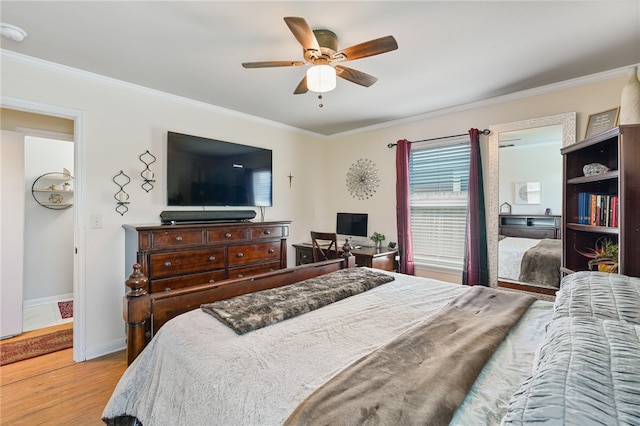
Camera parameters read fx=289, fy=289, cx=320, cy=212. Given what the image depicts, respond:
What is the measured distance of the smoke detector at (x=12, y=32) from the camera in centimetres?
193

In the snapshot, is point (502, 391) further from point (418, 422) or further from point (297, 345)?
point (297, 345)

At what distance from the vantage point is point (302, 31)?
1.62 m

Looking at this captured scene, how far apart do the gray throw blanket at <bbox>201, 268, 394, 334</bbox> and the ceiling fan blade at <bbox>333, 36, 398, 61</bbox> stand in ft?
4.93

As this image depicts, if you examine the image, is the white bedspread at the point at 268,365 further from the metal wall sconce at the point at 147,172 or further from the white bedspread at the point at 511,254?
the metal wall sconce at the point at 147,172

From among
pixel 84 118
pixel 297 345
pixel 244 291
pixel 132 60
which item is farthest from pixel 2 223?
pixel 297 345

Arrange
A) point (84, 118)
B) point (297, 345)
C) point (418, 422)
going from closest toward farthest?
point (418, 422) < point (297, 345) < point (84, 118)

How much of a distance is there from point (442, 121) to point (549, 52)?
1.38 meters

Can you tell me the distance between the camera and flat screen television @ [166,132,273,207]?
3.07 metres

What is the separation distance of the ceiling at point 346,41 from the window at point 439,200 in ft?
2.47

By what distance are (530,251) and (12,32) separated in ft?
15.2

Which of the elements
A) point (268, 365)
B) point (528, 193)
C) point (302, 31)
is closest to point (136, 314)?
point (268, 365)

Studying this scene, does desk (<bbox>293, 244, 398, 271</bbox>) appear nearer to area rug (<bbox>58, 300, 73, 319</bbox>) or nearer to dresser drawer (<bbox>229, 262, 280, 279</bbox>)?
dresser drawer (<bbox>229, 262, 280, 279</bbox>)

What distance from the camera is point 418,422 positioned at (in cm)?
72

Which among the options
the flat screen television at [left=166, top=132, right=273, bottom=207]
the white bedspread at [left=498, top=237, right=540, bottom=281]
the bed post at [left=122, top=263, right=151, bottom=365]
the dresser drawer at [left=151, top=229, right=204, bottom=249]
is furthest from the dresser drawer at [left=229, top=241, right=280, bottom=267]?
the white bedspread at [left=498, top=237, right=540, bottom=281]
